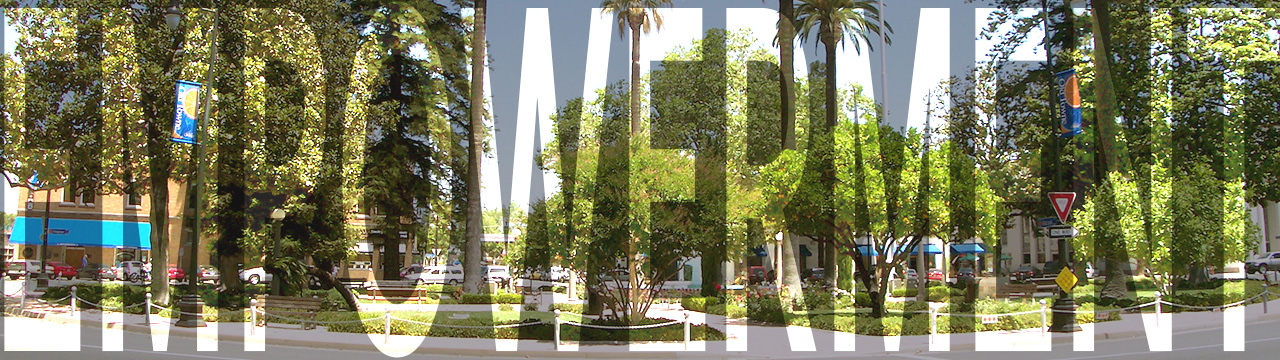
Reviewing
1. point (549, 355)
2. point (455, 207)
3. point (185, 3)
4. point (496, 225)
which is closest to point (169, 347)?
point (549, 355)

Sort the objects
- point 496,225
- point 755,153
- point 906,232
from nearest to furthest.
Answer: point 906,232
point 755,153
point 496,225

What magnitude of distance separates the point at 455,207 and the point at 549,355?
24526 millimetres

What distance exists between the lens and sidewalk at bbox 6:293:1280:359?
58.1 feet

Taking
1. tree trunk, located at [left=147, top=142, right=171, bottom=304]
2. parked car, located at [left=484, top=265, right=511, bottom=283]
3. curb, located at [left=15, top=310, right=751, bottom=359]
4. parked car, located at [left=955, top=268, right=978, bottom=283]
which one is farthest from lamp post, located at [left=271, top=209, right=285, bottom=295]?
parked car, located at [left=484, top=265, right=511, bottom=283]

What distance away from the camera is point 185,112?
22188 mm

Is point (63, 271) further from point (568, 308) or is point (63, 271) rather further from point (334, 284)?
point (568, 308)

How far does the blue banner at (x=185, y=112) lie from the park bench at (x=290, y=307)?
447 cm

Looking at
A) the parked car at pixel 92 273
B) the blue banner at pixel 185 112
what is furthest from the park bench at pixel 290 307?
the parked car at pixel 92 273

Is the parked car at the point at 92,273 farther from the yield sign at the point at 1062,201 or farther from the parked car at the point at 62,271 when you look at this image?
the yield sign at the point at 1062,201

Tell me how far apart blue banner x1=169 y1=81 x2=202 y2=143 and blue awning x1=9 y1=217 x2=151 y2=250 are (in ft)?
107

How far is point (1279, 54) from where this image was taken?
29.7 metres

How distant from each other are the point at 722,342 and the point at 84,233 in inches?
1803

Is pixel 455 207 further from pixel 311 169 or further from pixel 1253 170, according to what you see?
pixel 1253 170

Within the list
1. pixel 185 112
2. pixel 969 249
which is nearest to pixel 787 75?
pixel 185 112
